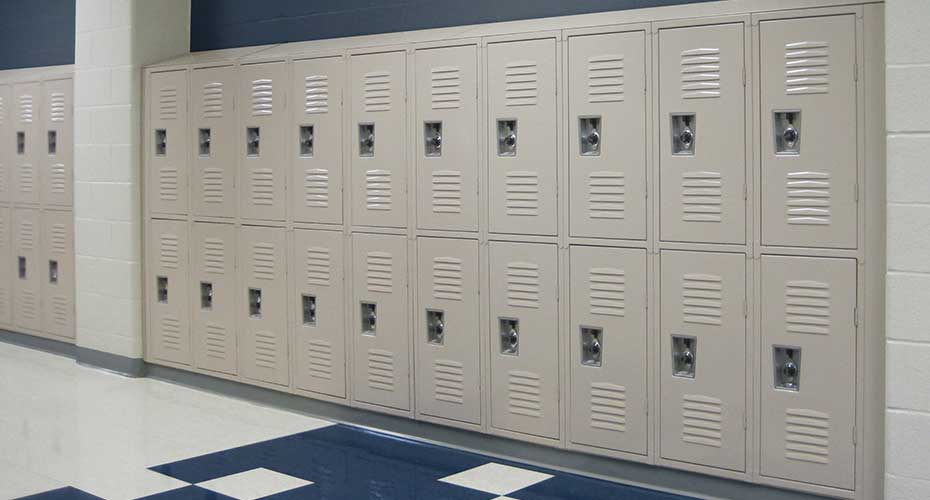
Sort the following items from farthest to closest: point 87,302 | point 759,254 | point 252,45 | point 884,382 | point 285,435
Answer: point 87,302 → point 252,45 → point 285,435 → point 759,254 → point 884,382

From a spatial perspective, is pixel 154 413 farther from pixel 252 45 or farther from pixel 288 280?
pixel 252 45

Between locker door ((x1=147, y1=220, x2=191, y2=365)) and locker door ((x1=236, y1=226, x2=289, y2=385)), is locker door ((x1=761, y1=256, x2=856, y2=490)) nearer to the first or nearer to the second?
locker door ((x1=236, y1=226, x2=289, y2=385))

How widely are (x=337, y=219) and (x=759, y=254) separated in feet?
7.88

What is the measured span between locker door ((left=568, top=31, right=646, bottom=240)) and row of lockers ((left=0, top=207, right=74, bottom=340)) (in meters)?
4.45

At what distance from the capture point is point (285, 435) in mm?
→ 5527

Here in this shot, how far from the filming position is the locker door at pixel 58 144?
762 centimetres

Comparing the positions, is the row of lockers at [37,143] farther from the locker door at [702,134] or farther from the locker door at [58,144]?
the locker door at [702,134]

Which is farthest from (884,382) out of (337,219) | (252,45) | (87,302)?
(87,302)

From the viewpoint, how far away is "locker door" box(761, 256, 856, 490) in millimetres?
4102

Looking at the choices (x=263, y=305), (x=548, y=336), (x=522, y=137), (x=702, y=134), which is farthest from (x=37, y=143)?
(x=702, y=134)

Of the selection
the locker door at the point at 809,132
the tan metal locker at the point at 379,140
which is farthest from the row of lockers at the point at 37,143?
the locker door at the point at 809,132

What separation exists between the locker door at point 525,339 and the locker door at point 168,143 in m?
2.52

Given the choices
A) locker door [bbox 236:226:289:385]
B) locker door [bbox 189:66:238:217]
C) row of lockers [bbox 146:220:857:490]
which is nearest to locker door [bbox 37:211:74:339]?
row of lockers [bbox 146:220:857:490]

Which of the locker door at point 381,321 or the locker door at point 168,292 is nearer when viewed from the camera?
the locker door at point 381,321
